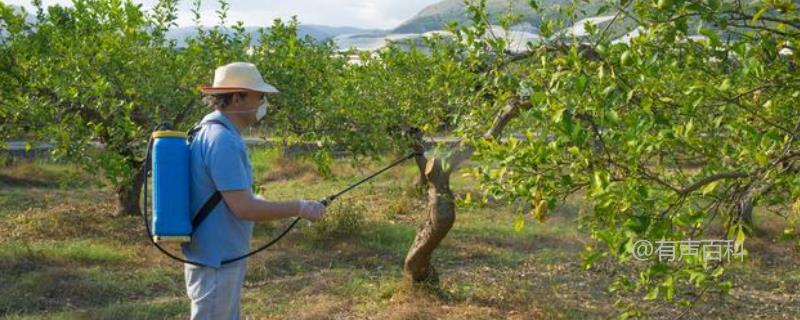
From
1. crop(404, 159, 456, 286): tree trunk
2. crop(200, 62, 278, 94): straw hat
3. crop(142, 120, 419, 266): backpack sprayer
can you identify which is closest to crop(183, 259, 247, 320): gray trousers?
crop(142, 120, 419, 266): backpack sprayer

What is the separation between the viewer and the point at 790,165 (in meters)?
3.30

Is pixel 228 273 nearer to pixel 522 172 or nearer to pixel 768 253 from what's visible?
pixel 522 172

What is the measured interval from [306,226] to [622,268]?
12.4 feet

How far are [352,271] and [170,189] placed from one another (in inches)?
191

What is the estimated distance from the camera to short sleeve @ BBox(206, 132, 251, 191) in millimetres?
3451

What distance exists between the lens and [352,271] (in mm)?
8219

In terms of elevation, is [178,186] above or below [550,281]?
above

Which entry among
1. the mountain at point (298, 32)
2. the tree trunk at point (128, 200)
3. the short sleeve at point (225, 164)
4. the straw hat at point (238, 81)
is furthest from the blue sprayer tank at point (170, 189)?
the tree trunk at point (128, 200)

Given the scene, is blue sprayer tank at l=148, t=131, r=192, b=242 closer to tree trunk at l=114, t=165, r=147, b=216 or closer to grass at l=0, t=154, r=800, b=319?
grass at l=0, t=154, r=800, b=319

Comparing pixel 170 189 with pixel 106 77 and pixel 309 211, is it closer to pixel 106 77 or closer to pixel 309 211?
pixel 309 211

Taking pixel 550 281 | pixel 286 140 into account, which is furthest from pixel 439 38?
pixel 550 281

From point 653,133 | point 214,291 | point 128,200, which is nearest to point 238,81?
point 214,291

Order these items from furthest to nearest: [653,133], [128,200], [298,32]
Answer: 1. [128,200]
2. [298,32]
3. [653,133]

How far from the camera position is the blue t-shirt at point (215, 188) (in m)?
3.47
